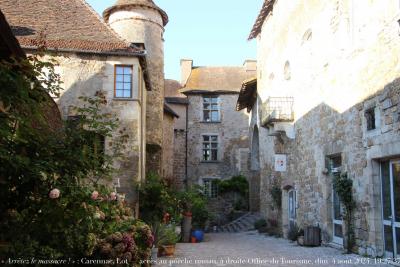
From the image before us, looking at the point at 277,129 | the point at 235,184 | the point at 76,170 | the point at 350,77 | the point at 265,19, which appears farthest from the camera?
the point at 235,184

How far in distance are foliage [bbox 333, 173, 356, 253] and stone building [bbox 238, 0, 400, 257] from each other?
188mm

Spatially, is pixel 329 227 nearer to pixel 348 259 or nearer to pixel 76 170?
pixel 348 259

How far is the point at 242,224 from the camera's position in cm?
2273

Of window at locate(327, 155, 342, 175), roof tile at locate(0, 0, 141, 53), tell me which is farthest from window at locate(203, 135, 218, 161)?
Result: window at locate(327, 155, 342, 175)

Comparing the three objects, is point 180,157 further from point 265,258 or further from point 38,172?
point 38,172

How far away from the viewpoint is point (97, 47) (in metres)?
14.2

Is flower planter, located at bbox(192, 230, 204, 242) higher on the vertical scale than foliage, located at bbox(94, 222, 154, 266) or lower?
lower

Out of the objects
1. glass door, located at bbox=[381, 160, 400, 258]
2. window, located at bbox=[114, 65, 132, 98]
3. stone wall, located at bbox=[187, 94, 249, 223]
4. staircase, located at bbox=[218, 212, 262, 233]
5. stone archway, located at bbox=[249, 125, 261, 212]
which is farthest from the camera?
stone wall, located at bbox=[187, 94, 249, 223]

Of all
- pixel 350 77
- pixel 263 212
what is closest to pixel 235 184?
pixel 263 212

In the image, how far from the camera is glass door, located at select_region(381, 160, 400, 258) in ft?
27.2

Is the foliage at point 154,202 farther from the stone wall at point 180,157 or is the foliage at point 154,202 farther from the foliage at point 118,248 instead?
the stone wall at point 180,157

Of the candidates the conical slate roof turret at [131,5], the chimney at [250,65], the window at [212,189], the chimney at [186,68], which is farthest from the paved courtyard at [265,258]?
the chimney at [250,65]

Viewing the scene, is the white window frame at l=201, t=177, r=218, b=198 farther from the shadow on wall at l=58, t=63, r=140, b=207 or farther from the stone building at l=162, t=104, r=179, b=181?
the shadow on wall at l=58, t=63, r=140, b=207

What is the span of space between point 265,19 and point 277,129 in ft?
22.1
